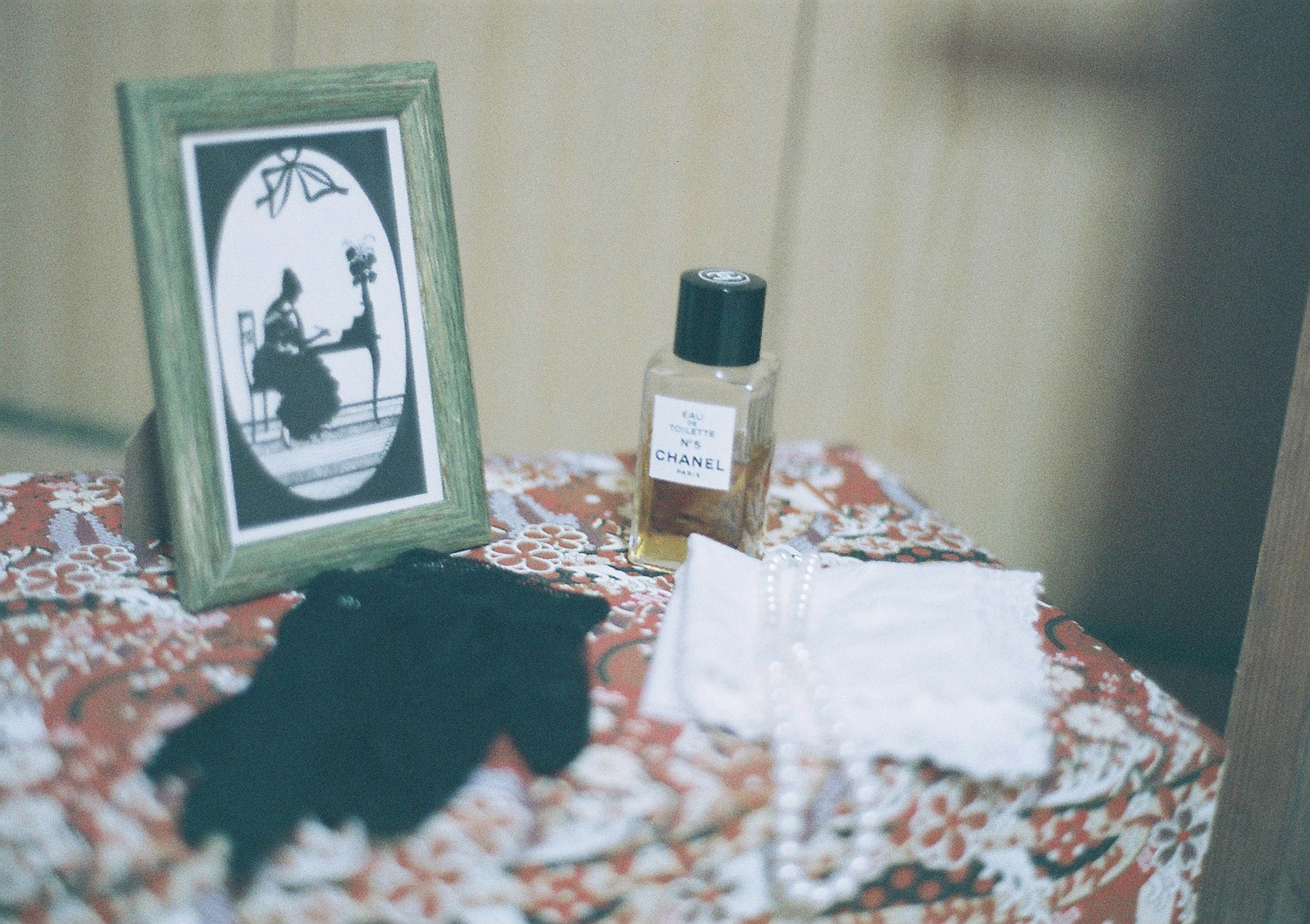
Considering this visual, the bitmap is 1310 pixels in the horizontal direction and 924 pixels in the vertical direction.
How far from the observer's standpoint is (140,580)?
1.94ft

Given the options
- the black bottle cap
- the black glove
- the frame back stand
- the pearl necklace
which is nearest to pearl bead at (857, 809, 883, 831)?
the pearl necklace

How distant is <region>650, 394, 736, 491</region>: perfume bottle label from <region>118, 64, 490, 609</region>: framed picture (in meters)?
0.11

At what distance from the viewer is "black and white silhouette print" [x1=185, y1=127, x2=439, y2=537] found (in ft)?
1.79

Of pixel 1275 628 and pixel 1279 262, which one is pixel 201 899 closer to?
pixel 1275 628

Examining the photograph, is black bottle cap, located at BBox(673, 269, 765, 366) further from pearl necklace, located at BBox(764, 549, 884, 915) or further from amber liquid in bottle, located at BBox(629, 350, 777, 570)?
pearl necklace, located at BBox(764, 549, 884, 915)

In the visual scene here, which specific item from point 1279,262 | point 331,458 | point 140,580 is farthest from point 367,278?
point 1279,262

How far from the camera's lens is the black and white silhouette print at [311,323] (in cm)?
55

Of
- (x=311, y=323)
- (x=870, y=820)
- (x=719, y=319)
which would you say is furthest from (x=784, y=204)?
(x=870, y=820)

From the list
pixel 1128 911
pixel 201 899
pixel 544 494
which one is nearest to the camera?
pixel 201 899

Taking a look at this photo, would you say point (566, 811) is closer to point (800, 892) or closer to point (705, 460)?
point (800, 892)

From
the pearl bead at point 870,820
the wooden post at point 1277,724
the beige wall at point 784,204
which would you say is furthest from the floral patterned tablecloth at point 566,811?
the beige wall at point 784,204

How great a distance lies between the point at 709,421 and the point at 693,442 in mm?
16

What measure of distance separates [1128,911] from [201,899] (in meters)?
0.45

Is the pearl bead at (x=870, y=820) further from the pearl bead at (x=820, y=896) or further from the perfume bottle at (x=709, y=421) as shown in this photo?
the perfume bottle at (x=709, y=421)
